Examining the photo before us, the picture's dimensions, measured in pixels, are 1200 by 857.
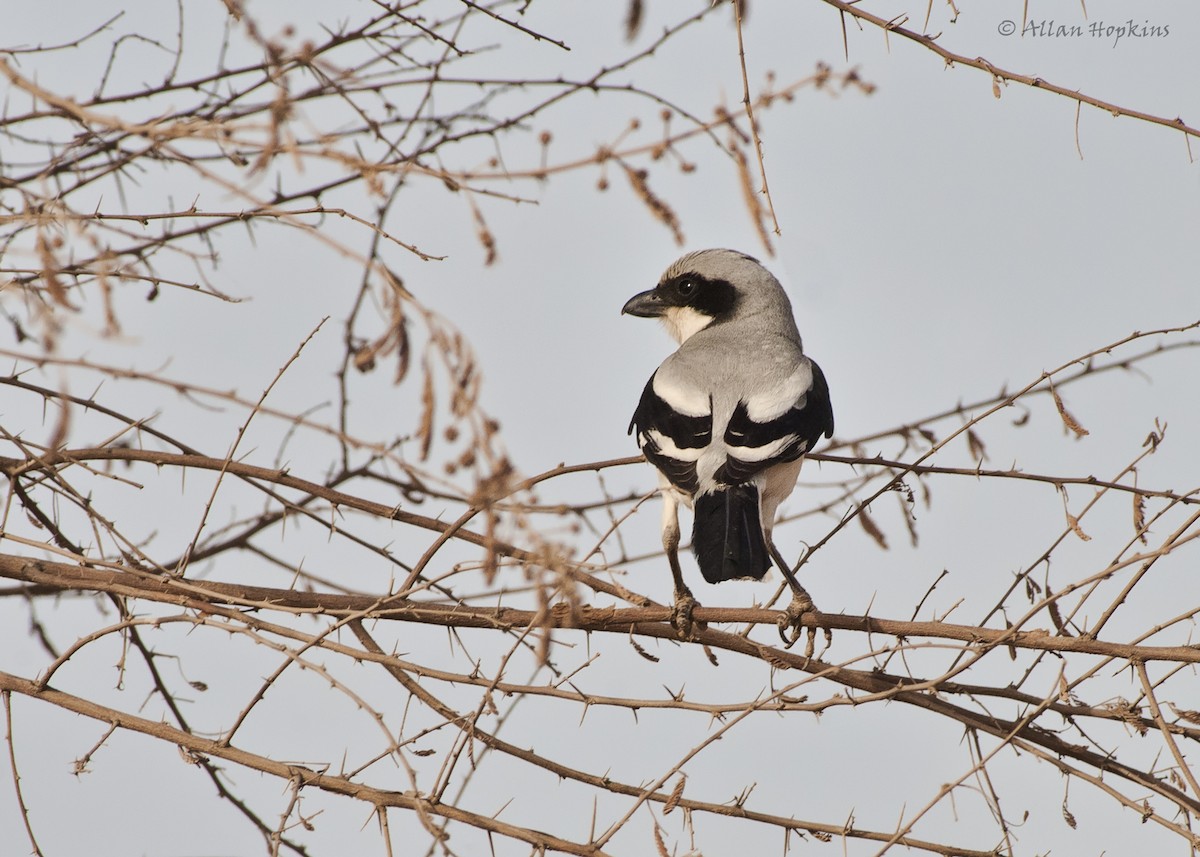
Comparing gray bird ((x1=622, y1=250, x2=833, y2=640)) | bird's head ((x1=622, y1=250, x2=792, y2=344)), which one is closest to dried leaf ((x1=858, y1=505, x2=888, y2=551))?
gray bird ((x1=622, y1=250, x2=833, y2=640))

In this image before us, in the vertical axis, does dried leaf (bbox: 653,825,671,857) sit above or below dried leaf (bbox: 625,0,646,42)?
below

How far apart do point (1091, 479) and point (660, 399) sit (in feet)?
5.28

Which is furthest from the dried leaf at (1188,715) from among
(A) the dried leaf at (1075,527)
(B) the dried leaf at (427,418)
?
(B) the dried leaf at (427,418)

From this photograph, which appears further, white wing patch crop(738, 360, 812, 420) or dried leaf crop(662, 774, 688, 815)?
white wing patch crop(738, 360, 812, 420)

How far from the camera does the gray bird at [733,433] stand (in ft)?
13.6

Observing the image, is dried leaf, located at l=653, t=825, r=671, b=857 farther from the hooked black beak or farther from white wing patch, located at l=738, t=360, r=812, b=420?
the hooked black beak

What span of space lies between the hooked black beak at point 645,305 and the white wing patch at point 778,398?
1094mm

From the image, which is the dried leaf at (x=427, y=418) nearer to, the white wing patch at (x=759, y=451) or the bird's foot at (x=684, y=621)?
the bird's foot at (x=684, y=621)

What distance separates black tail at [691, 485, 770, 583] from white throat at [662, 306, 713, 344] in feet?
5.13

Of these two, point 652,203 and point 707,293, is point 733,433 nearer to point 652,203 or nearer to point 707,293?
point 707,293

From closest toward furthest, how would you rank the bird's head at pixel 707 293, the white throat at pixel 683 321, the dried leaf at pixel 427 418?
the dried leaf at pixel 427 418 → the bird's head at pixel 707 293 → the white throat at pixel 683 321

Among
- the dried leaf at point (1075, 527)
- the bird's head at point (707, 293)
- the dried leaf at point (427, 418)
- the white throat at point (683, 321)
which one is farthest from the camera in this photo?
the white throat at point (683, 321)

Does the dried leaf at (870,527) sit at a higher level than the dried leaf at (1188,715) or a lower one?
higher

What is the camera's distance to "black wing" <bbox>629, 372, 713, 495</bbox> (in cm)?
435
